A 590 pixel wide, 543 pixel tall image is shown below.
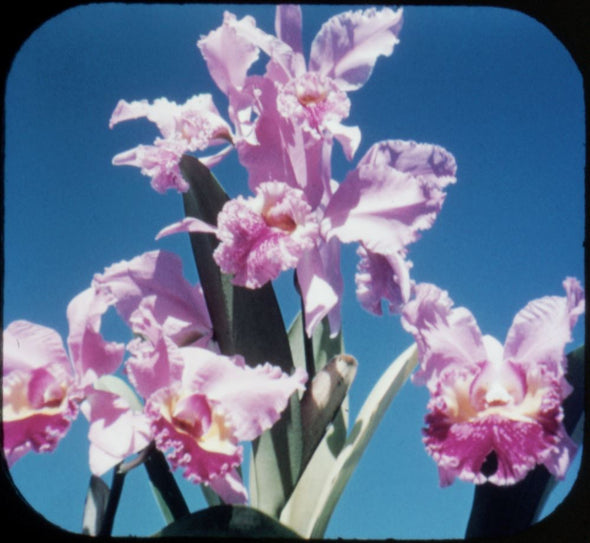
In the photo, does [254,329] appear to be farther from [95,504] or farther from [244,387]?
[95,504]

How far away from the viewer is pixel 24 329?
729 millimetres

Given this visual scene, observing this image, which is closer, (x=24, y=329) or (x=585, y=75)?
(x=24, y=329)

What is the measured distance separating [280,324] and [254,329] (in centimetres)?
3

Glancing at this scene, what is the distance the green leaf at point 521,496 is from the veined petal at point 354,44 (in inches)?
14.1

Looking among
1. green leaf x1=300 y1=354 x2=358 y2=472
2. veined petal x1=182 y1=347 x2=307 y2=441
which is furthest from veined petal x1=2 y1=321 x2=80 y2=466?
green leaf x1=300 y1=354 x2=358 y2=472

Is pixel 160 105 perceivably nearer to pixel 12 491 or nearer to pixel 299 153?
pixel 299 153

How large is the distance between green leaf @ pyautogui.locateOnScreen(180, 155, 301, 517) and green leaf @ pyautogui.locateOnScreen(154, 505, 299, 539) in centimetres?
4

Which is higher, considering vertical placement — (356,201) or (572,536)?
(356,201)

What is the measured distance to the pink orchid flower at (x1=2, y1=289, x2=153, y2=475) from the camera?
69 centimetres

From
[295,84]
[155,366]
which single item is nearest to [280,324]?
[155,366]

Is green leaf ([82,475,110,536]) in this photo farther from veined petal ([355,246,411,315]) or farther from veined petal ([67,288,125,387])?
veined petal ([355,246,411,315])

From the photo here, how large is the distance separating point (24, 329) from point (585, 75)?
662mm

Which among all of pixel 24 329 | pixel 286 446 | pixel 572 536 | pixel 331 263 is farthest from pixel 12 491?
pixel 572 536

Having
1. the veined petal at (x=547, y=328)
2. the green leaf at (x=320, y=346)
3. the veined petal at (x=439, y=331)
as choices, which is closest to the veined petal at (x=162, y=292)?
the green leaf at (x=320, y=346)
